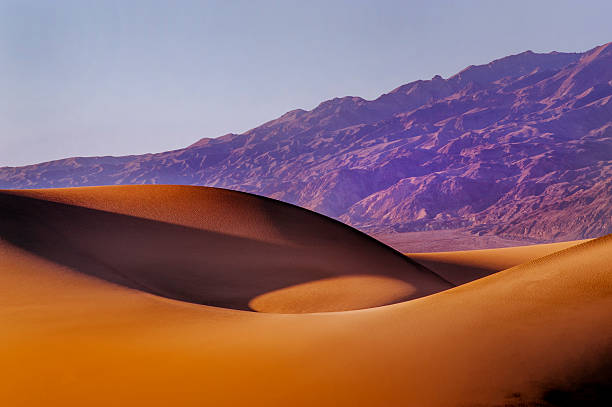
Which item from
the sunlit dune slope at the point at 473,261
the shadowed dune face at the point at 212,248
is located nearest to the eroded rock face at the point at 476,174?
the sunlit dune slope at the point at 473,261

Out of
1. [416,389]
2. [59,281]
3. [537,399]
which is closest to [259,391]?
[416,389]

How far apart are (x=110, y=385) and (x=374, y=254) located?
15252 millimetres

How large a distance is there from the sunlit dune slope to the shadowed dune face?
4750 mm

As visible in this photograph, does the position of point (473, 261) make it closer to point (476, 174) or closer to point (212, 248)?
point (212, 248)

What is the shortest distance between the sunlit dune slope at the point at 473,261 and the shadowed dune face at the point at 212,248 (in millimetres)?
4750

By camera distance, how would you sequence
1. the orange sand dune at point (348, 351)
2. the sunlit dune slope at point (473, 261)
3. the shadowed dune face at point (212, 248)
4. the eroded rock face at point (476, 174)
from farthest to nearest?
1. the eroded rock face at point (476, 174)
2. the sunlit dune slope at point (473, 261)
3. the shadowed dune face at point (212, 248)
4. the orange sand dune at point (348, 351)

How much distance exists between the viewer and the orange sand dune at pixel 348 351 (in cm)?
373

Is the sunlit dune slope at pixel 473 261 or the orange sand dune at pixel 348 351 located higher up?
the orange sand dune at pixel 348 351

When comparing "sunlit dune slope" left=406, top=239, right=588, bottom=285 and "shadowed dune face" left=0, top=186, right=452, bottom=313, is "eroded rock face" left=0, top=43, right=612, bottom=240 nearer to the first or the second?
"sunlit dune slope" left=406, top=239, right=588, bottom=285

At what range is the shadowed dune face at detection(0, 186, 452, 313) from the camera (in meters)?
12.1

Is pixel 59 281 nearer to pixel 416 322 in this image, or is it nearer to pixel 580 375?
pixel 416 322

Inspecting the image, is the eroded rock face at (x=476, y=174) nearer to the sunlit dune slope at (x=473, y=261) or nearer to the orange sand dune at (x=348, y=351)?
the sunlit dune slope at (x=473, y=261)

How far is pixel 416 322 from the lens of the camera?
4789 mm

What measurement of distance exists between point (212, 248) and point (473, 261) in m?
14.8
